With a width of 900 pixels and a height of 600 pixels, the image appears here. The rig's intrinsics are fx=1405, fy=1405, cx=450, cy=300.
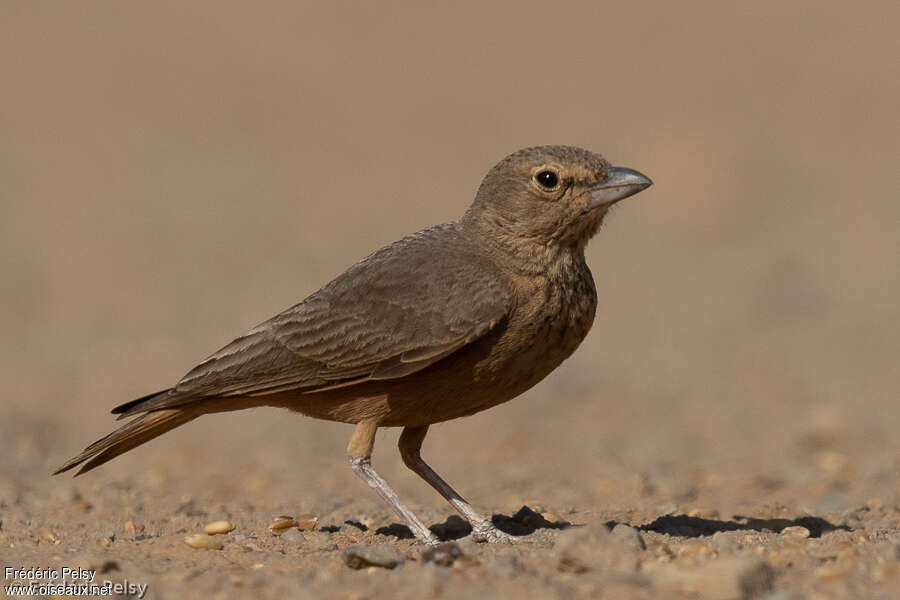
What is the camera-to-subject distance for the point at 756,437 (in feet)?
41.8

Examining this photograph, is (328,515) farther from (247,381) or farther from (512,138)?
(512,138)

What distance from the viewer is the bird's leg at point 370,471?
7.51m

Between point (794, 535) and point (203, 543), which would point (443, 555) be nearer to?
point (203, 543)

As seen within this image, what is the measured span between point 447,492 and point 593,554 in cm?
222

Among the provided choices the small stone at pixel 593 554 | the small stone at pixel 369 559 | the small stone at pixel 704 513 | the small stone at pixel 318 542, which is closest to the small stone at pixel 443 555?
the small stone at pixel 369 559

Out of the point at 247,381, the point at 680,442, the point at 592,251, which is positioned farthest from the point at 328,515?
the point at 592,251

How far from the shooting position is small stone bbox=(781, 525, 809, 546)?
6902 mm

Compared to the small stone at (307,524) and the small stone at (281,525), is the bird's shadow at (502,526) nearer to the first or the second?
the small stone at (307,524)

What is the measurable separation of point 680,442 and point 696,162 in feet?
33.5

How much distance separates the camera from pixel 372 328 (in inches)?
302

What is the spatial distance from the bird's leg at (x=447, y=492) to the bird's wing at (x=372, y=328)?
0.84 m

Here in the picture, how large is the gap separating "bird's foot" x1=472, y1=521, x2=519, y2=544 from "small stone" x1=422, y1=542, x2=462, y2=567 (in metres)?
1.08

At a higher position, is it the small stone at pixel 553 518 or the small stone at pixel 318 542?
the small stone at pixel 553 518

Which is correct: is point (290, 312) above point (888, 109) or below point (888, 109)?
below
